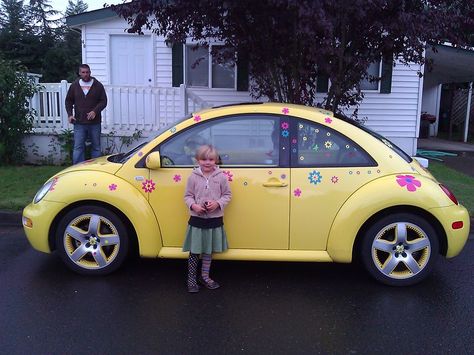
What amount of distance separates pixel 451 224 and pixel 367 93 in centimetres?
857

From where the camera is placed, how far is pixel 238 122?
4285 mm

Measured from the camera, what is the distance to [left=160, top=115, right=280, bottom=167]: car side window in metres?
4.21

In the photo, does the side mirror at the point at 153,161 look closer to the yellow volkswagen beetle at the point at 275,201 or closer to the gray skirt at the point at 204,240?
the yellow volkswagen beetle at the point at 275,201

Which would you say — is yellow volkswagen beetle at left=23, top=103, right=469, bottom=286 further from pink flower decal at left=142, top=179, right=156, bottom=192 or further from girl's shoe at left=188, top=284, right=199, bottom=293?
girl's shoe at left=188, top=284, right=199, bottom=293

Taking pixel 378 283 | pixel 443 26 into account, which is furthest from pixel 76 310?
pixel 443 26

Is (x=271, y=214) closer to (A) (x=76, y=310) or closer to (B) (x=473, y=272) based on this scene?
(A) (x=76, y=310)

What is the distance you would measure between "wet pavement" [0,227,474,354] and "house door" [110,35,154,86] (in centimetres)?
829

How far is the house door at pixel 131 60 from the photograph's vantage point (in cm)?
1230

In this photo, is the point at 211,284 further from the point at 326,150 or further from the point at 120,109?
the point at 120,109

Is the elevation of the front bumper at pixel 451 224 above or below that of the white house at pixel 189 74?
below

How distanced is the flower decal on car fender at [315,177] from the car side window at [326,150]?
83 millimetres

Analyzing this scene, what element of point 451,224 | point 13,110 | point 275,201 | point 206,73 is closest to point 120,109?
point 13,110

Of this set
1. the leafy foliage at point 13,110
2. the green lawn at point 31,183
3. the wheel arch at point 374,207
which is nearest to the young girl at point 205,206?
the wheel arch at point 374,207

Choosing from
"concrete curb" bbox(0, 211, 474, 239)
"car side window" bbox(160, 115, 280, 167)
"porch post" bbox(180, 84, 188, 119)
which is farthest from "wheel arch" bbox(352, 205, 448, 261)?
"porch post" bbox(180, 84, 188, 119)
